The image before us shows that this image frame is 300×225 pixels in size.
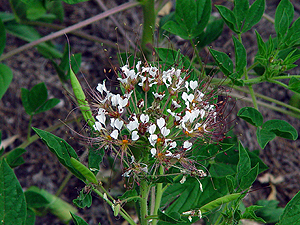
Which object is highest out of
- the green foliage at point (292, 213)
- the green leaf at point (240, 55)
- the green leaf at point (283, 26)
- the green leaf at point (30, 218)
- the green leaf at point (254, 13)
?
the green leaf at point (254, 13)

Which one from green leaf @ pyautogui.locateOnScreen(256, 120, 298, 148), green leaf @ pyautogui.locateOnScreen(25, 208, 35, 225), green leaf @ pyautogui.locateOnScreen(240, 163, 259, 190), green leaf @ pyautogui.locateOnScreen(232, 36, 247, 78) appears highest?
green leaf @ pyautogui.locateOnScreen(232, 36, 247, 78)

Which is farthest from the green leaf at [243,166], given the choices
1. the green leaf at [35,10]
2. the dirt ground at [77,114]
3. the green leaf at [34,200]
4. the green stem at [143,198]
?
the green leaf at [35,10]

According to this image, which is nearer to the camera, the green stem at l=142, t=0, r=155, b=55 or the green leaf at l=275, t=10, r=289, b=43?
the green leaf at l=275, t=10, r=289, b=43

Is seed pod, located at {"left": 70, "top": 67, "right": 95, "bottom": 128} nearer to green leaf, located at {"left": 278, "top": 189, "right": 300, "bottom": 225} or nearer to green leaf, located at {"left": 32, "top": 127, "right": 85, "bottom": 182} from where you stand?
green leaf, located at {"left": 32, "top": 127, "right": 85, "bottom": 182}

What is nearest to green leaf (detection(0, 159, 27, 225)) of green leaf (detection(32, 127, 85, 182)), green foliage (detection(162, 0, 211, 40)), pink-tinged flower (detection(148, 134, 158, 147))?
green leaf (detection(32, 127, 85, 182))

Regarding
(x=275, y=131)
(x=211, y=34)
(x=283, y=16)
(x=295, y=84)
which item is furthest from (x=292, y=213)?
(x=211, y=34)

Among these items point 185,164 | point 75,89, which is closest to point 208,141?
point 185,164

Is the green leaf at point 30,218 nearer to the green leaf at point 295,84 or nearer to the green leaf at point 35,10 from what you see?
the green leaf at point 35,10
